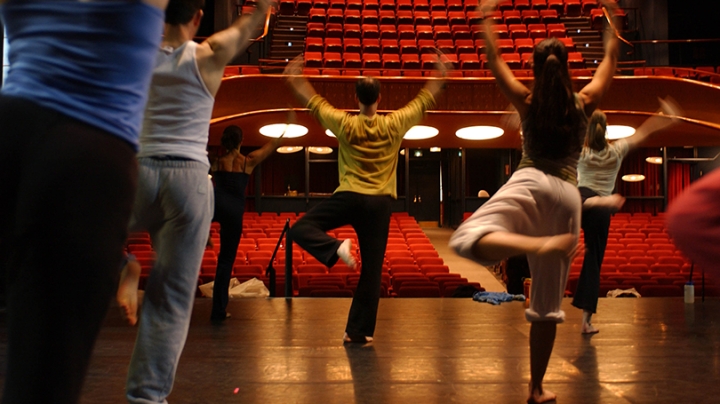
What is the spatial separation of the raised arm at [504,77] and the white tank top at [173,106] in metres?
0.97

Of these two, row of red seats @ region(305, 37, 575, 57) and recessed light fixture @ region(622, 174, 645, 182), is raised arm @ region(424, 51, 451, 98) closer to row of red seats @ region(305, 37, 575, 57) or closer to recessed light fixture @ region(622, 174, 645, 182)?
row of red seats @ region(305, 37, 575, 57)

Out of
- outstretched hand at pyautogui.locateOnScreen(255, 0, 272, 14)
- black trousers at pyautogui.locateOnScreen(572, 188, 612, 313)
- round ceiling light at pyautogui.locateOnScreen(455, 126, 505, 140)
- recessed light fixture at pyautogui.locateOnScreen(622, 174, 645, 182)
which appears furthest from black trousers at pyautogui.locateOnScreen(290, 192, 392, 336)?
recessed light fixture at pyautogui.locateOnScreen(622, 174, 645, 182)

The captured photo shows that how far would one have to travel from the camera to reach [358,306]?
10.8 ft

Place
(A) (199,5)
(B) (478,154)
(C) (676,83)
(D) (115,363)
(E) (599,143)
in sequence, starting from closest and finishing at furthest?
(A) (199,5) → (D) (115,363) → (E) (599,143) → (C) (676,83) → (B) (478,154)

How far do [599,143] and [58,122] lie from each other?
125 inches

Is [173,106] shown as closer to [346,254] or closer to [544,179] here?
[544,179]

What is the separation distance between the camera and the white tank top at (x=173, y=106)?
1678mm

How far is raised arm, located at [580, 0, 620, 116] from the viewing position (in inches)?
86.4

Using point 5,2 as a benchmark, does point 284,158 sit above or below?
above

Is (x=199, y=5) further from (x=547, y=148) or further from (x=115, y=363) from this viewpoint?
(x=115, y=363)

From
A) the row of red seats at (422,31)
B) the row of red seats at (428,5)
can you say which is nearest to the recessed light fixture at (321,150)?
the row of red seats at (422,31)

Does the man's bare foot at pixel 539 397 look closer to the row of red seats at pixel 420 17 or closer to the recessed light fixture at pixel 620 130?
the recessed light fixture at pixel 620 130

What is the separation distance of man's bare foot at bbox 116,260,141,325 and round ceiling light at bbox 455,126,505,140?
431 inches

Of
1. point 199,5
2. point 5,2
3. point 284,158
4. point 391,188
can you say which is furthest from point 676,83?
point 5,2
